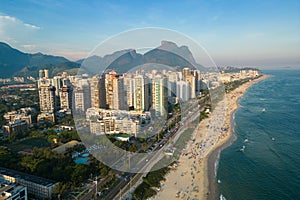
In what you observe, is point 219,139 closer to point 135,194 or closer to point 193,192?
point 193,192

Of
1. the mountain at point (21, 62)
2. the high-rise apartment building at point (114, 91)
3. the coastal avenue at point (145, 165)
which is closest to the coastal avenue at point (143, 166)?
the coastal avenue at point (145, 165)

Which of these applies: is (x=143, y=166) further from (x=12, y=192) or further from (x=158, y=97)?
(x=158, y=97)

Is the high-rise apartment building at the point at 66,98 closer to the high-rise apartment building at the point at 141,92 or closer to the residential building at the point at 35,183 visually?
the high-rise apartment building at the point at 141,92

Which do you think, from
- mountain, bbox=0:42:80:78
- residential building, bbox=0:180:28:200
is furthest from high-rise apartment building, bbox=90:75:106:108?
mountain, bbox=0:42:80:78

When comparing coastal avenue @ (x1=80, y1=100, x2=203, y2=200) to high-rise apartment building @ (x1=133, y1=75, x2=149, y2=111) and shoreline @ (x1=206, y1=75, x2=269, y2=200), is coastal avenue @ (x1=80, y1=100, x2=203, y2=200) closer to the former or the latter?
shoreline @ (x1=206, y1=75, x2=269, y2=200)

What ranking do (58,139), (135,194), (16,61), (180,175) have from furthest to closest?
(16,61)
(58,139)
(180,175)
(135,194)

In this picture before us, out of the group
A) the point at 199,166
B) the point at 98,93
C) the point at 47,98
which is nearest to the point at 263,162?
the point at 199,166

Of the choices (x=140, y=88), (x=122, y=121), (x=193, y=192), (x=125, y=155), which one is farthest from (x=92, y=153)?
(x=140, y=88)
